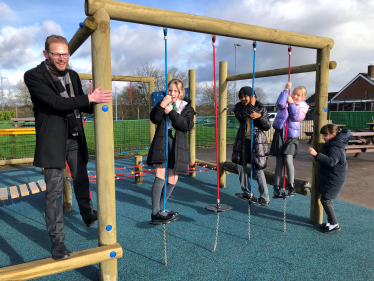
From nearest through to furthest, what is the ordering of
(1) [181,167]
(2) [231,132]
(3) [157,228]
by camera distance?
(1) [181,167]
(3) [157,228]
(2) [231,132]

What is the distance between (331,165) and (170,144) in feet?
5.91

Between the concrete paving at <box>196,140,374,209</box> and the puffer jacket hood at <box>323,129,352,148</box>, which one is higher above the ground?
the puffer jacket hood at <box>323,129,352,148</box>

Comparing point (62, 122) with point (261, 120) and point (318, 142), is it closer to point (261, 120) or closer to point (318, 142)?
point (261, 120)

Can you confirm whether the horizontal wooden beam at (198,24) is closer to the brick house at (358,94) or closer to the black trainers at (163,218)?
the black trainers at (163,218)

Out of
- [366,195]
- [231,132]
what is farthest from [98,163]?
[231,132]

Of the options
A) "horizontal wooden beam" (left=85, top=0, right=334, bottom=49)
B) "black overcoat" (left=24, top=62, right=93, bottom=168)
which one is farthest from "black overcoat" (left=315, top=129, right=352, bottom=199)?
"black overcoat" (left=24, top=62, right=93, bottom=168)

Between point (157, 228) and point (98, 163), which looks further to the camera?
point (157, 228)

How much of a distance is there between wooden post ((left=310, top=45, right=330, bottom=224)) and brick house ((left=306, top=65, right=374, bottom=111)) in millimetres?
34320

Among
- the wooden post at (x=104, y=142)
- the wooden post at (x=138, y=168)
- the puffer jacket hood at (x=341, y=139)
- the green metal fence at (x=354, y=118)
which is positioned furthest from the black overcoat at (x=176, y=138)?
the green metal fence at (x=354, y=118)

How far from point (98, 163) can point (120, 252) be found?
2.32ft

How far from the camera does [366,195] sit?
5.15 m

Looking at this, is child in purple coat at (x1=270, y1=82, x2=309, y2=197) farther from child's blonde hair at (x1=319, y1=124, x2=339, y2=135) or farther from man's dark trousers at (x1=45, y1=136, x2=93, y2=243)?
man's dark trousers at (x1=45, y1=136, x2=93, y2=243)

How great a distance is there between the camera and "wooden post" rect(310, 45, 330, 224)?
353 centimetres

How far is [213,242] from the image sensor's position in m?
3.21
